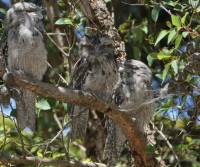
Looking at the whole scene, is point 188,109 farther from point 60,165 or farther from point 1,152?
point 1,152

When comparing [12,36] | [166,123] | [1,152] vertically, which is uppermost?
[12,36]

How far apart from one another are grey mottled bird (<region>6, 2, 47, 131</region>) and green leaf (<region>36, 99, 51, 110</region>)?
0.51 feet

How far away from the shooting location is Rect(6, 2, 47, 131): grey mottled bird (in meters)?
4.42

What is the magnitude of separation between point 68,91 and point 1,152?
0.78 metres

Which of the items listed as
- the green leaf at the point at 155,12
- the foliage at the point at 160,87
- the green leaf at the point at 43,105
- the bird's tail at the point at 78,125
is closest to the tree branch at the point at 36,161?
the foliage at the point at 160,87

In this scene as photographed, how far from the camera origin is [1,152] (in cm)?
425

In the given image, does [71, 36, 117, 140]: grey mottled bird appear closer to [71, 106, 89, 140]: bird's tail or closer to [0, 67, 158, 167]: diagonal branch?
[71, 106, 89, 140]: bird's tail

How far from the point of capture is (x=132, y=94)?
4.78m

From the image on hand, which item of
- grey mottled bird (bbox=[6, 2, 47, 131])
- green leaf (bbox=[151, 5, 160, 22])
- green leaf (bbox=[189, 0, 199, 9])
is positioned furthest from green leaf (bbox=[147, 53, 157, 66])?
grey mottled bird (bbox=[6, 2, 47, 131])

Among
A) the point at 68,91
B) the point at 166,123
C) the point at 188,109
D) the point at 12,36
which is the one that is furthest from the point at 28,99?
the point at 166,123

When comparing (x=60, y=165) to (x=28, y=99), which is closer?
(x=60, y=165)

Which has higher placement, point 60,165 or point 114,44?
point 114,44

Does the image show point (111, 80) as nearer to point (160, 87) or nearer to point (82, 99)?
point (82, 99)

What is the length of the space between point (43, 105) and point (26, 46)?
0.48m
